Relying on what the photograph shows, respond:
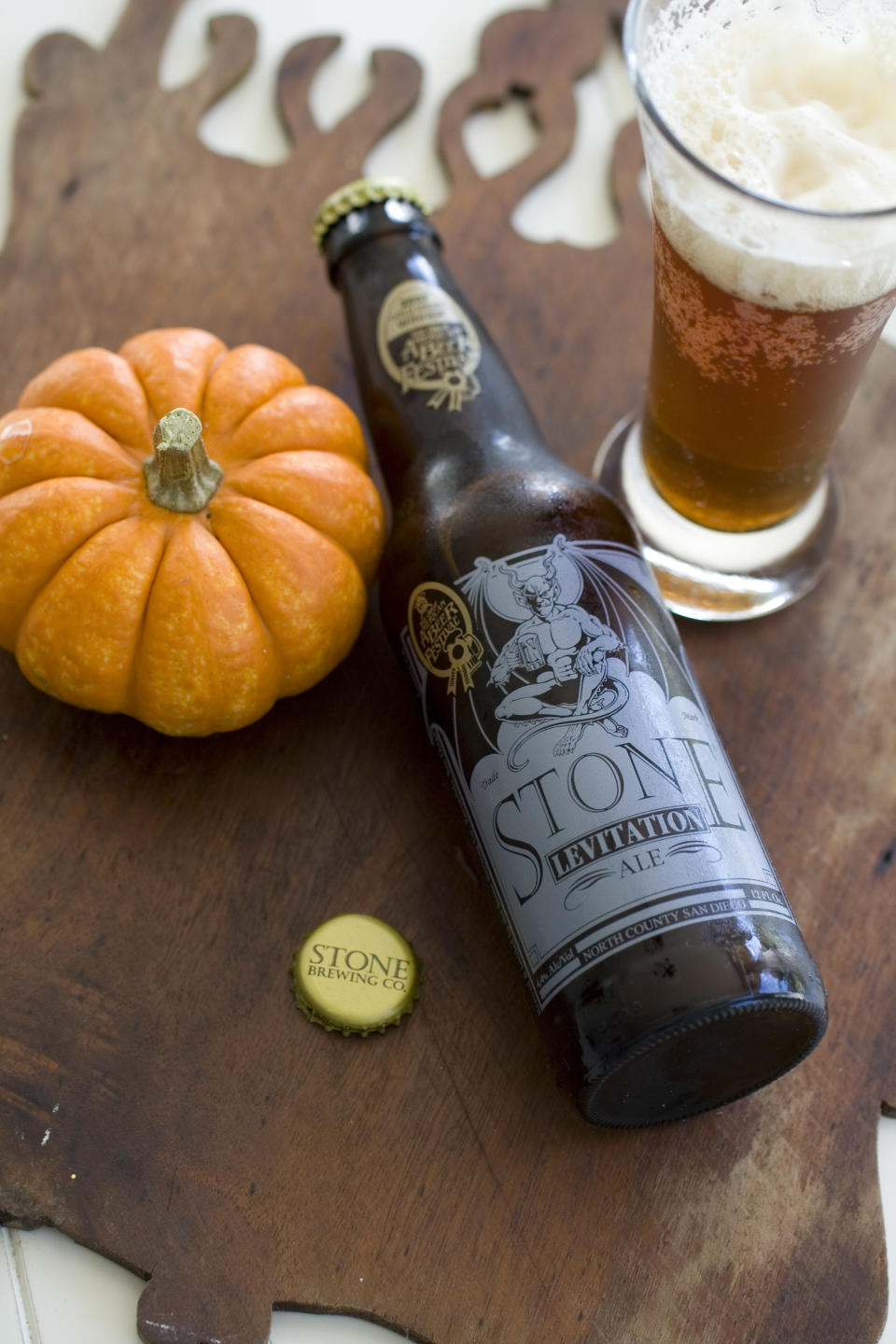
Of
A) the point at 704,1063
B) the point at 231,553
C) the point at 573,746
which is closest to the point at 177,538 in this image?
the point at 231,553

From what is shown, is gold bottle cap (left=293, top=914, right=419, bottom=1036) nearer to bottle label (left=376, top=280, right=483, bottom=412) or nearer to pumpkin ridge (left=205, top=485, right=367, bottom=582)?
pumpkin ridge (left=205, top=485, right=367, bottom=582)

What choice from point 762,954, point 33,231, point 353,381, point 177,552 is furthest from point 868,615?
point 33,231

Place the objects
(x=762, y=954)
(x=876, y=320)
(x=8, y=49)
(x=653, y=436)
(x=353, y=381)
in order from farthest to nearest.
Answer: (x=8, y=49) → (x=353, y=381) → (x=653, y=436) → (x=876, y=320) → (x=762, y=954)

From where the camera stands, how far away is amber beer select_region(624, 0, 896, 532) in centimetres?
101

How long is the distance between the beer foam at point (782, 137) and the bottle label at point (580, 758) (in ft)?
0.93

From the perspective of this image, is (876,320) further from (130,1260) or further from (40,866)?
(130,1260)

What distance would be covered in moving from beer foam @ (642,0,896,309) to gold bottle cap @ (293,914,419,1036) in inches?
26.2

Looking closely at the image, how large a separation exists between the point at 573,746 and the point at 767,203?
45 centimetres

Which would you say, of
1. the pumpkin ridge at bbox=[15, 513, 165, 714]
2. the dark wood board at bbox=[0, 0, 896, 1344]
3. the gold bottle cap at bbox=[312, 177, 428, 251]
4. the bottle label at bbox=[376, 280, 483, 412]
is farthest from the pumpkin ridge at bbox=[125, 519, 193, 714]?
the gold bottle cap at bbox=[312, 177, 428, 251]

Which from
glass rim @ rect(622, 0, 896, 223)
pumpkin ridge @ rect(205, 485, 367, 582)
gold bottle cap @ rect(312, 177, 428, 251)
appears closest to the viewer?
glass rim @ rect(622, 0, 896, 223)

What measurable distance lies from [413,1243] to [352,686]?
0.54m

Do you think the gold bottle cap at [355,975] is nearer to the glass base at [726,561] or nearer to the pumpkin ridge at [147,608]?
the pumpkin ridge at [147,608]

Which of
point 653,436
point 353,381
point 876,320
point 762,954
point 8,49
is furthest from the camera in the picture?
point 8,49

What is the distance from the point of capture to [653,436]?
4.27ft
